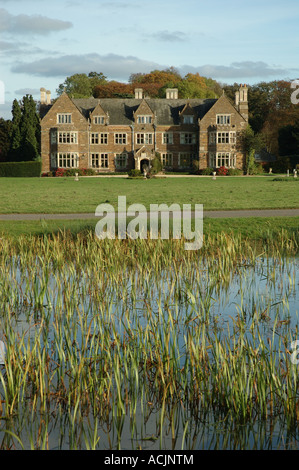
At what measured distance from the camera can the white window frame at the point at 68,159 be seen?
55.7 m

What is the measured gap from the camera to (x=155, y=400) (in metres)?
4.86

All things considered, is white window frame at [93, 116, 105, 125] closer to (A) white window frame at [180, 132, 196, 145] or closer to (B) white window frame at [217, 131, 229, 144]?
(A) white window frame at [180, 132, 196, 145]

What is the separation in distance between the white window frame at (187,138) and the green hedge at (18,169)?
1558 cm

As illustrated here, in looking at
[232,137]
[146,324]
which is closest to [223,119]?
[232,137]

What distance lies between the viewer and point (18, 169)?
48.0m

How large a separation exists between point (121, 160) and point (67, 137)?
548 centimetres

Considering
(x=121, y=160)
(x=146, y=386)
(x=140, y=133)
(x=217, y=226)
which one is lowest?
(x=146, y=386)

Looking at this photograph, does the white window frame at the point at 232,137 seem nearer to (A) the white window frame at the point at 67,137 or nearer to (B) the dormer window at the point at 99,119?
(B) the dormer window at the point at 99,119

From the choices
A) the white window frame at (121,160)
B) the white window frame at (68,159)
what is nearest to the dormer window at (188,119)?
the white window frame at (121,160)

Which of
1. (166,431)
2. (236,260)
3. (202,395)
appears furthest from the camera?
(236,260)

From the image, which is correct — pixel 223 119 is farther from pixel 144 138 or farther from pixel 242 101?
pixel 144 138
